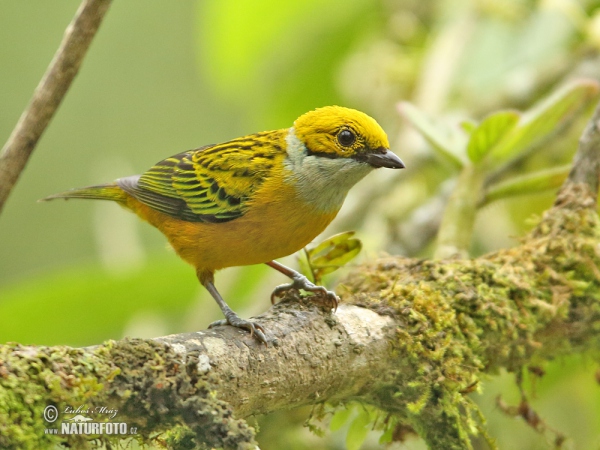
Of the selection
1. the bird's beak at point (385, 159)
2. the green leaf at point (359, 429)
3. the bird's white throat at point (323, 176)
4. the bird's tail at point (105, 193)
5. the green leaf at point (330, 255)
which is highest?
the bird's beak at point (385, 159)

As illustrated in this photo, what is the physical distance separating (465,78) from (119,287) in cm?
299

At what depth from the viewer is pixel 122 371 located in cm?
198

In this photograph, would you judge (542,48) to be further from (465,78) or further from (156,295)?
(156,295)

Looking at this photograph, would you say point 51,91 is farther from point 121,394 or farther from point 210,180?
point 121,394

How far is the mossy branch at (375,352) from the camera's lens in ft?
6.31

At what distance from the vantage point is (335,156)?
11.7 feet

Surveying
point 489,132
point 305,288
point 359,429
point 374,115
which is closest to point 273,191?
point 305,288

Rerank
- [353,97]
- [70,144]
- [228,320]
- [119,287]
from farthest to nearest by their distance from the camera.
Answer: [70,144], [353,97], [119,287], [228,320]

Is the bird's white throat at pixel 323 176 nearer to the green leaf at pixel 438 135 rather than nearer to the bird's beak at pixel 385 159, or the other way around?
the bird's beak at pixel 385 159

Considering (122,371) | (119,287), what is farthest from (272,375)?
(119,287)

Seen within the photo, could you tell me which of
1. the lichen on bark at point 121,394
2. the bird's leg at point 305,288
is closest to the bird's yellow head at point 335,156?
the bird's leg at point 305,288

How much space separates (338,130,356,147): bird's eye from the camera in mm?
3520

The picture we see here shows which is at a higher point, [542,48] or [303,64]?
[542,48]

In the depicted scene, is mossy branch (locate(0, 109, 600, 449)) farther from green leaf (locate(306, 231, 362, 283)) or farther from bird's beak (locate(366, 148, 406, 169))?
bird's beak (locate(366, 148, 406, 169))
